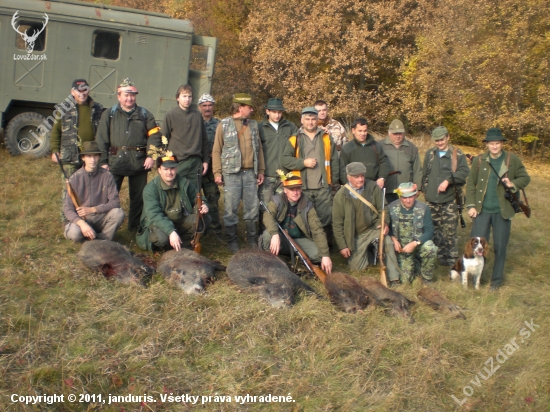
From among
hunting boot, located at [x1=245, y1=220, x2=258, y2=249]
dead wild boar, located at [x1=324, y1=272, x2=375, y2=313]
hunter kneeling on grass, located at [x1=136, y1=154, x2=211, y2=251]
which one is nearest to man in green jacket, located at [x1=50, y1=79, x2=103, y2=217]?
hunter kneeling on grass, located at [x1=136, y1=154, x2=211, y2=251]

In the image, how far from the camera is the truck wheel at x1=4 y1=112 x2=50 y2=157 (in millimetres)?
10664

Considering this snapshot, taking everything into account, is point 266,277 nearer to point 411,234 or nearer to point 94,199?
point 411,234

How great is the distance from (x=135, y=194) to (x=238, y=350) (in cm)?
329

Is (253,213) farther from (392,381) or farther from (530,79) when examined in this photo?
(530,79)

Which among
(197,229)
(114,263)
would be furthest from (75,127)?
(114,263)

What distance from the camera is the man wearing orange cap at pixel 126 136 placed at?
636cm

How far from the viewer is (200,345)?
4.28 metres

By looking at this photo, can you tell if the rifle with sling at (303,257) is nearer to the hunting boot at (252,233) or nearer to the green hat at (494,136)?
the hunting boot at (252,233)

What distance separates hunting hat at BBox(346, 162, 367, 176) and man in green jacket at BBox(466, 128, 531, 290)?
4.55 ft

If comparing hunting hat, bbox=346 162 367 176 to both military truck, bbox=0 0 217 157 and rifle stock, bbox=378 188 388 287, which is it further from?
military truck, bbox=0 0 217 157

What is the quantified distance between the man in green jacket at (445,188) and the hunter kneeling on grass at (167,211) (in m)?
3.17

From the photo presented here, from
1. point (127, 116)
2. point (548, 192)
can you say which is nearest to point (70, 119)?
point (127, 116)

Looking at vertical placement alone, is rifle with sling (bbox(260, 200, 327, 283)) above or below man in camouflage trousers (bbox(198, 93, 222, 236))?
below

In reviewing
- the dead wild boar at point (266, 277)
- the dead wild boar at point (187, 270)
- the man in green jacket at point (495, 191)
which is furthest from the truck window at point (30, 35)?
the man in green jacket at point (495, 191)
